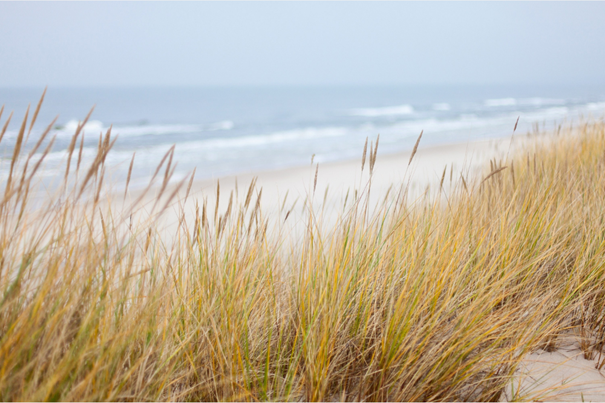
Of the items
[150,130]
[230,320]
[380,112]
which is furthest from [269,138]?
[380,112]

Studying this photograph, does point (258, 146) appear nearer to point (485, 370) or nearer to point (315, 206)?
point (315, 206)

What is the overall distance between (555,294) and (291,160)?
27.6 feet

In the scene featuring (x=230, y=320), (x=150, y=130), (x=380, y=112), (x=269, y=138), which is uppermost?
(x=380, y=112)

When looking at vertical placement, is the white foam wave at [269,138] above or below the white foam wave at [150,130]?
below

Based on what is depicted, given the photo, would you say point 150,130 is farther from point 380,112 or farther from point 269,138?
point 380,112

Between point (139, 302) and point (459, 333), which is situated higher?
point (139, 302)

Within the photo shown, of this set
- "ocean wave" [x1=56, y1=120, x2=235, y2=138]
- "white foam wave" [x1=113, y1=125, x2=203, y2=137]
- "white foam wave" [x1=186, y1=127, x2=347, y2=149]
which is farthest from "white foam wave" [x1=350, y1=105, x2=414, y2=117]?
"white foam wave" [x1=113, y1=125, x2=203, y2=137]

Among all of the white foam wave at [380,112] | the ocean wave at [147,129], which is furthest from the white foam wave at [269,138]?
the white foam wave at [380,112]

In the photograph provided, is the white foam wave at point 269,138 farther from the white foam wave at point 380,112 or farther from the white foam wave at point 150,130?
the white foam wave at point 380,112

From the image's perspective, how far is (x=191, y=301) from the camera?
144 cm

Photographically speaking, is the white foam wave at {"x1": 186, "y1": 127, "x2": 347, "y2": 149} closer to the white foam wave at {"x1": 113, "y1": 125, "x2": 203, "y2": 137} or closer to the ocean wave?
the ocean wave

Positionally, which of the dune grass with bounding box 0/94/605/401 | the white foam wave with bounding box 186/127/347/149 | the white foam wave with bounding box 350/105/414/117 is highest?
the white foam wave with bounding box 350/105/414/117

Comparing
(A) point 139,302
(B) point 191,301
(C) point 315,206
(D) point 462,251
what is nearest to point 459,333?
(D) point 462,251

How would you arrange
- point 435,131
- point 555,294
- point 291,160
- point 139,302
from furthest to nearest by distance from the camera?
point 435,131, point 291,160, point 555,294, point 139,302
